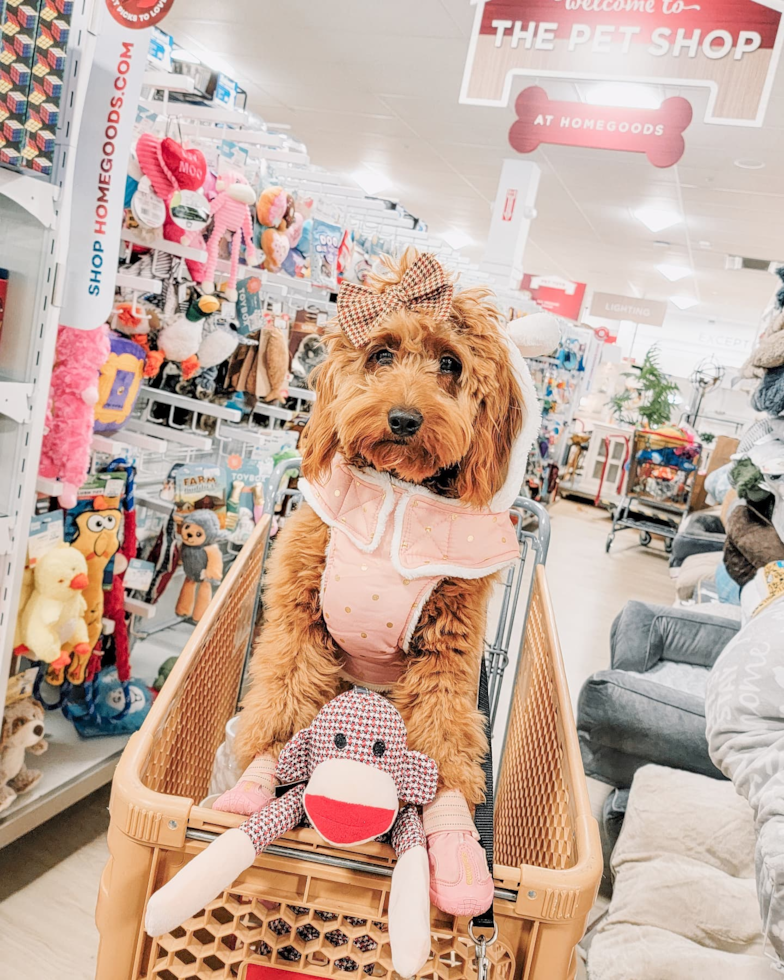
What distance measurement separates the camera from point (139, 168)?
2.14 m

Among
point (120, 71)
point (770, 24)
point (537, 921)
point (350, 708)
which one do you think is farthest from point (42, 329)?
point (770, 24)

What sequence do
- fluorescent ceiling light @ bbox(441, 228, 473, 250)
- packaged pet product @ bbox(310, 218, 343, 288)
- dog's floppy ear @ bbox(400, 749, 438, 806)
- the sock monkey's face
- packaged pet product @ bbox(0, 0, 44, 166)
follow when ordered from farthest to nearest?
1. fluorescent ceiling light @ bbox(441, 228, 473, 250)
2. packaged pet product @ bbox(310, 218, 343, 288)
3. the sock monkey's face
4. packaged pet product @ bbox(0, 0, 44, 166)
5. dog's floppy ear @ bbox(400, 749, 438, 806)

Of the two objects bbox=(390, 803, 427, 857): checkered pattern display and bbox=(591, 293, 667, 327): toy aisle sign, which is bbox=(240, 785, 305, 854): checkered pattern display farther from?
bbox=(591, 293, 667, 327): toy aisle sign

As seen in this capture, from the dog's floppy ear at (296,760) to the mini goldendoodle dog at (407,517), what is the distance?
0.03 m

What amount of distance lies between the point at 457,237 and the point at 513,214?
5757mm

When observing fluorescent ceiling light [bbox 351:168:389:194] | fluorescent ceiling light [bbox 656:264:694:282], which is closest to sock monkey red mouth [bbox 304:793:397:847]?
fluorescent ceiling light [bbox 351:168:389:194]

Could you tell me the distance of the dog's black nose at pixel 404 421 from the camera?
1.02 meters

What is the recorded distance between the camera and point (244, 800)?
3.04 ft

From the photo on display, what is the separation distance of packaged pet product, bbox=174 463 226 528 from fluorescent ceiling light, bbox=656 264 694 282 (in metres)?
9.65

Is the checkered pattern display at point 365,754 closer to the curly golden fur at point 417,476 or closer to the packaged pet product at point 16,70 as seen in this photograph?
the curly golden fur at point 417,476

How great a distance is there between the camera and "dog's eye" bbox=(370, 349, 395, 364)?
1.11 metres

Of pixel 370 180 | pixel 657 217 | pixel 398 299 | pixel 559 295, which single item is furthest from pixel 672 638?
pixel 559 295

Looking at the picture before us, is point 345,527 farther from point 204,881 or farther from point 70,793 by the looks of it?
point 70,793

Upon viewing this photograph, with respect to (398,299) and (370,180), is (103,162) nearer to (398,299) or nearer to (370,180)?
(398,299)
